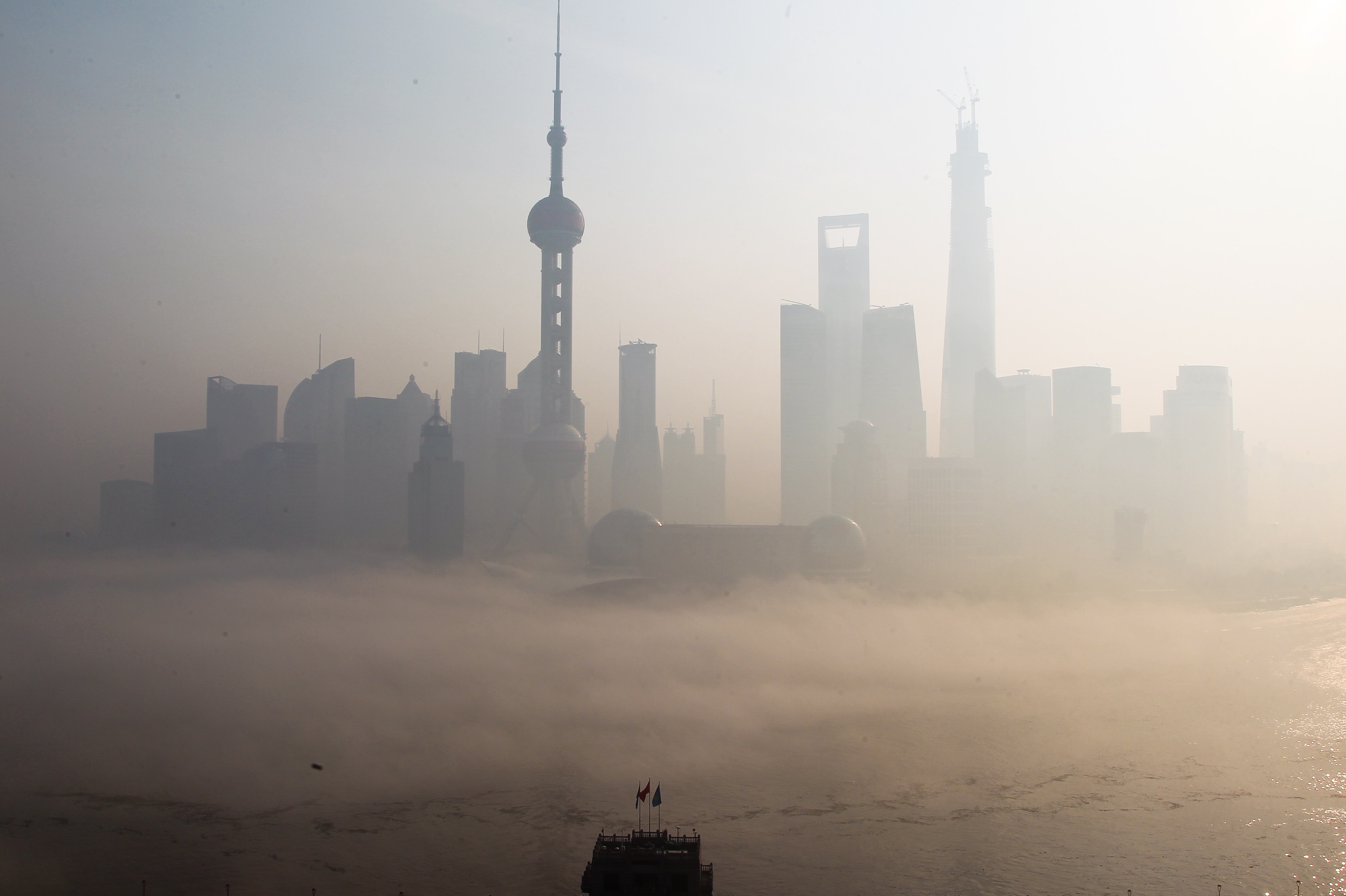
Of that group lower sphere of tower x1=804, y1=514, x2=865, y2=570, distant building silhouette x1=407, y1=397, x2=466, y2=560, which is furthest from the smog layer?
distant building silhouette x1=407, y1=397, x2=466, y2=560

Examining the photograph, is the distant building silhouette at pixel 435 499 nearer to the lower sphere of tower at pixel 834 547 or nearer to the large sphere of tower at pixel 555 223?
the large sphere of tower at pixel 555 223

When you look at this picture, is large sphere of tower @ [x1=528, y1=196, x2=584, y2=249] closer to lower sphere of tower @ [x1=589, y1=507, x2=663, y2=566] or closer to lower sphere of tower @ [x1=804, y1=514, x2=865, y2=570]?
lower sphere of tower @ [x1=589, y1=507, x2=663, y2=566]

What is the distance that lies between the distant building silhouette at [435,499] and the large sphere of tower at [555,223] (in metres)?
40.6

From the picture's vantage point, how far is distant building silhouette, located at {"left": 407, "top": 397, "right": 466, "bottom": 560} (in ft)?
635

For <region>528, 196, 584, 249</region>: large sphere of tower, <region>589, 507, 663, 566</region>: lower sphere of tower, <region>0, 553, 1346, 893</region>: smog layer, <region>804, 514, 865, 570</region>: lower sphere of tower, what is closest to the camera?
<region>0, 553, 1346, 893</region>: smog layer

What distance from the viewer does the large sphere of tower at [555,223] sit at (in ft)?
625

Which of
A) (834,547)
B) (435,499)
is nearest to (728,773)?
(834,547)

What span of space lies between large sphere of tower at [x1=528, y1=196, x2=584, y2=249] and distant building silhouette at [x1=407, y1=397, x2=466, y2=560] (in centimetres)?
4061

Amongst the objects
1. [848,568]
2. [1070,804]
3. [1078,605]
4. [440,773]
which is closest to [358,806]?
[440,773]

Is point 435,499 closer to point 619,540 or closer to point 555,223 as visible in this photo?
point 619,540

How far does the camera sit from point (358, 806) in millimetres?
73250

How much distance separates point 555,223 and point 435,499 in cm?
6007

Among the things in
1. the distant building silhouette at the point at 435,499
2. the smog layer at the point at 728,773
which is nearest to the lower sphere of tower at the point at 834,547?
the smog layer at the point at 728,773

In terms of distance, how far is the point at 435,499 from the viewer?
19362cm
